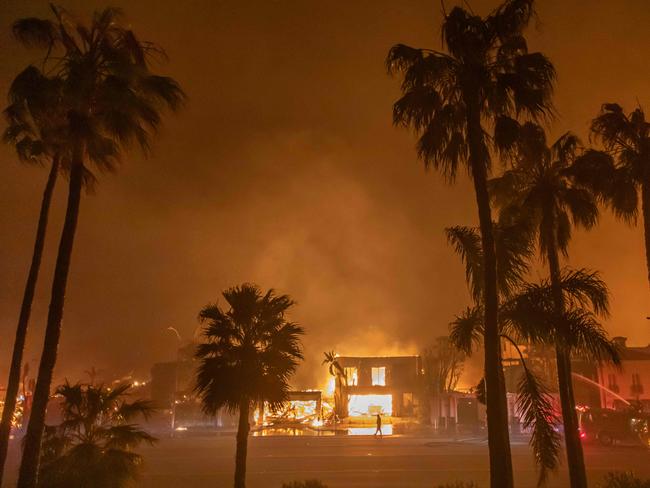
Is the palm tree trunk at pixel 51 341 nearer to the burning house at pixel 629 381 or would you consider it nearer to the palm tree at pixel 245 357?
the palm tree at pixel 245 357

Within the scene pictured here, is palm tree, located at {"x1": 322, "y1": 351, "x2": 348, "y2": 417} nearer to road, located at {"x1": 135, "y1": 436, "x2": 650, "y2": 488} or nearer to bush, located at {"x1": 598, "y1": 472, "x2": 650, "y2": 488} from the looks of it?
road, located at {"x1": 135, "y1": 436, "x2": 650, "y2": 488}

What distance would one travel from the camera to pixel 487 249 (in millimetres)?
10805

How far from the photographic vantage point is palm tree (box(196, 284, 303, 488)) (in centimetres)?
1436

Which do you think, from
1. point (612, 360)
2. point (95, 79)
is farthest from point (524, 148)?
point (95, 79)

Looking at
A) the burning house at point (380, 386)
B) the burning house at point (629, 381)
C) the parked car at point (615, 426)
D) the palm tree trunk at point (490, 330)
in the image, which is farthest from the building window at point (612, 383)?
the palm tree trunk at point (490, 330)

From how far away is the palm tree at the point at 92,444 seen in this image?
41.3 feet

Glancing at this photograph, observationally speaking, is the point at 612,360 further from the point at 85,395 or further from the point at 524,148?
the point at 85,395

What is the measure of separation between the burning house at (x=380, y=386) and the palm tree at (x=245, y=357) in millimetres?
67993

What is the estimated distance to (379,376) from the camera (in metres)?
87.9

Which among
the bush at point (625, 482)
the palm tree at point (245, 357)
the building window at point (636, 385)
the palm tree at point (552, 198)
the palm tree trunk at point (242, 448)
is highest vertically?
the palm tree at point (552, 198)

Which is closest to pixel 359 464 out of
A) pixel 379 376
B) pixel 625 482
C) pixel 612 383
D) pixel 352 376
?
pixel 625 482

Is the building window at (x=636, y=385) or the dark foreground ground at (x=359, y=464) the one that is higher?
the building window at (x=636, y=385)

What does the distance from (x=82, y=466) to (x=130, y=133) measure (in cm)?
777

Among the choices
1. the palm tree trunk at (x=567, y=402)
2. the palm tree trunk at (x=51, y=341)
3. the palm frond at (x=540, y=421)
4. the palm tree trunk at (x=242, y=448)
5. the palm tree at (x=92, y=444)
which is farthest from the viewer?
the palm tree trunk at (x=242, y=448)
